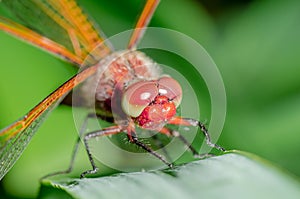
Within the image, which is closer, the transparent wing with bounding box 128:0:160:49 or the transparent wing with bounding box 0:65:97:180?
the transparent wing with bounding box 0:65:97:180

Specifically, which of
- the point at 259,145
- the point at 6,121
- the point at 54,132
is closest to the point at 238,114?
the point at 259,145

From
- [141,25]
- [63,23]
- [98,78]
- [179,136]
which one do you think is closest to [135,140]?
[179,136]

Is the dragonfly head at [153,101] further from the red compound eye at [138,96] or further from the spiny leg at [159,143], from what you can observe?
the spiny leg at [159,143]

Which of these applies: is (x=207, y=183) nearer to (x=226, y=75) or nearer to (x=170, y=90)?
(x=170, y=90)

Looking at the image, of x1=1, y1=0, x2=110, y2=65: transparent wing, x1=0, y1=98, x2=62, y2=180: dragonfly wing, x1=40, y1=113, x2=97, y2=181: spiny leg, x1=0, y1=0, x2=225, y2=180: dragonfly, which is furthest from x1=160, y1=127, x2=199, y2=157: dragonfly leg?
x1=1, y1=0, x2=110, y2=65: transparent wing

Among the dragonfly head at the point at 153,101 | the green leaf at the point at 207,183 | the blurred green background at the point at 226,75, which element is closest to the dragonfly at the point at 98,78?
the dragonfly head at the point at 153,101

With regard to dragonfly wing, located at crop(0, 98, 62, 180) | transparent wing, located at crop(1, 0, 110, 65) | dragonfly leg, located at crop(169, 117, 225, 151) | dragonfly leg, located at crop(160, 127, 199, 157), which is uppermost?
transparent wing, located at crop(1, 0, 110, 65)

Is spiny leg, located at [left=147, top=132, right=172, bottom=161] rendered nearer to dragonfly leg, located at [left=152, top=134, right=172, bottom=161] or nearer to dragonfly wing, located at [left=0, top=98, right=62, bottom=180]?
dragonfly leg, located at [left=152, top=134, right=172, bottom=161]

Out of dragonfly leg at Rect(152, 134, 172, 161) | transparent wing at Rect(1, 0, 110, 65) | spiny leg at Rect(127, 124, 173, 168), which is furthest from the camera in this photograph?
transparent wing at Rect(1, 0, 110, 65)
